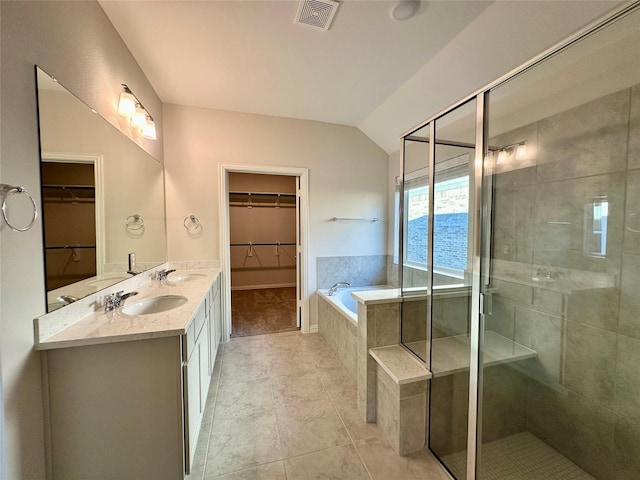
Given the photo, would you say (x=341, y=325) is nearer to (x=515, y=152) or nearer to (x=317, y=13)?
(x=515, y=152)

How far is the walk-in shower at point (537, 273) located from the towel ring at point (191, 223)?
2348mm

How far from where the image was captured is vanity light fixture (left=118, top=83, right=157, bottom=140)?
5.83 feet

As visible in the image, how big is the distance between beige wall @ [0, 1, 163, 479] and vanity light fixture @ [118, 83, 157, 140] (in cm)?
50

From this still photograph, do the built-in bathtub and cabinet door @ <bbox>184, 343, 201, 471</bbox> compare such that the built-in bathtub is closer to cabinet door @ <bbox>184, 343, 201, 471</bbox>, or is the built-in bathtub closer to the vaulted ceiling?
cabinet door @ <bbox>184, 343, 201, 471</bbox>

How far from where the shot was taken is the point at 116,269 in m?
1.74

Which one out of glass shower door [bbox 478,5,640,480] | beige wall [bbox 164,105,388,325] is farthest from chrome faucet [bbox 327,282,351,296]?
glass shower door [bbox 478,5,640,480]

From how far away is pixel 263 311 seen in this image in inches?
158

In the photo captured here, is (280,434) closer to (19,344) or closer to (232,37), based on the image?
(19,344)

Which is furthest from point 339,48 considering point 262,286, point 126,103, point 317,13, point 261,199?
point 262,286

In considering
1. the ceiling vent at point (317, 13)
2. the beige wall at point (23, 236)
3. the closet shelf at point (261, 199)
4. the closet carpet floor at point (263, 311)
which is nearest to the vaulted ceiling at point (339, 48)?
the ceiling vent at point (317, 13)

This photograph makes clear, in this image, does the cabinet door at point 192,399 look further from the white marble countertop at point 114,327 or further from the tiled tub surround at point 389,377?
the tiled tub surround at point 389,377

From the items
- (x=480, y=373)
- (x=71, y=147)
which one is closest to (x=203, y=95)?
(x=71, y=147)

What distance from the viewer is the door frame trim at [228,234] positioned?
Answer: 2.87m

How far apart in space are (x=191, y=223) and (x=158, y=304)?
122 centimetres
